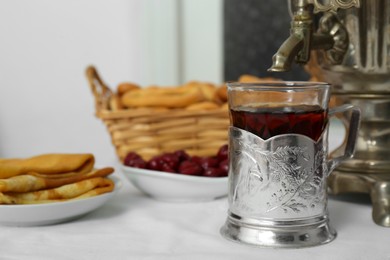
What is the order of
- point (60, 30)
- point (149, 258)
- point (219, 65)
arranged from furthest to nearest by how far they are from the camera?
point (219, 65)
point (60, 30)
point (149, 258)

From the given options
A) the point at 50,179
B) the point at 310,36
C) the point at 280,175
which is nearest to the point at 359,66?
the point at 310,36

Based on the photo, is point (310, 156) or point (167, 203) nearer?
point (310, 156)

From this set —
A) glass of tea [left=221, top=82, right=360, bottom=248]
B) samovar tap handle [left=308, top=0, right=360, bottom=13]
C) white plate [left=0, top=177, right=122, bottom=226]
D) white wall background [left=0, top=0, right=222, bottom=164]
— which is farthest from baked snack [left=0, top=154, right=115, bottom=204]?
white wall background [left=0, top=0, right=222, bottom=164]

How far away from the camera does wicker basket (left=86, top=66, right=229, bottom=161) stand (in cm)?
88

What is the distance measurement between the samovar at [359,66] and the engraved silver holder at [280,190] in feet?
0.28

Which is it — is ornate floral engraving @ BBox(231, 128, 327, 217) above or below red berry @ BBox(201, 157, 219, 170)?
above

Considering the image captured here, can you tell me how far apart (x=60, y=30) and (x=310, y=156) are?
129 cm

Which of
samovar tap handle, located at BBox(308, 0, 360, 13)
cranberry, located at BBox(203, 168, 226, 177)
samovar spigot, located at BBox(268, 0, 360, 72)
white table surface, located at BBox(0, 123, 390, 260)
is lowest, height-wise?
white table surface, located at BBox(0, 123, 390, 260)

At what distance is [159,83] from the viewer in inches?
68.4

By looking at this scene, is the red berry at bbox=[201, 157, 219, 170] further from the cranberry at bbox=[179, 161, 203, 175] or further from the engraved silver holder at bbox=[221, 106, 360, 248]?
the engraved silver holder at bbox=[221, 106, 360, 248]

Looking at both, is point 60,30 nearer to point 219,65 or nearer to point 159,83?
point 159,83

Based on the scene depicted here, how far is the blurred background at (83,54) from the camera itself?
1.67m

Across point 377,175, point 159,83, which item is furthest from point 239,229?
point 159,83

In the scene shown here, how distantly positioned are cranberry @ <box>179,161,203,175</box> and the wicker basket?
20 centimetres
